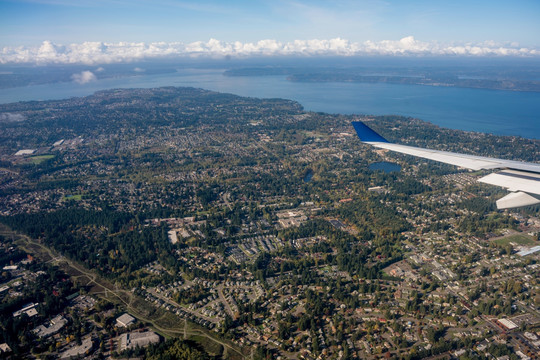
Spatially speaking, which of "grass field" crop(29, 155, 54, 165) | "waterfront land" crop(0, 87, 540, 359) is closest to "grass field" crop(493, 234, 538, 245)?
"waterfront land" crop(0, 87, 540, 359)

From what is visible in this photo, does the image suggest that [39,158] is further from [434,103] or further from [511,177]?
[434,103]

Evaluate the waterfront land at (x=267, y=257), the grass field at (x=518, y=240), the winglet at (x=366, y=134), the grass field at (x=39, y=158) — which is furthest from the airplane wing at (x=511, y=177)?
the grass field at (x=39, y=158)

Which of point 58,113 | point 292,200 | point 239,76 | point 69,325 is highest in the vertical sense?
point 239,76

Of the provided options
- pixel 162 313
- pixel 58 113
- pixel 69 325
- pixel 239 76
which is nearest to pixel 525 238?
pixel 162 313

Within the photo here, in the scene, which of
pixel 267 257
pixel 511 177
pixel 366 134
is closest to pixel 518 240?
pixel 267 257

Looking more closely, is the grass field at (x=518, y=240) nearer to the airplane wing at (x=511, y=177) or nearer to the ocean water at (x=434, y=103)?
the airplane wing at (x=511, y=177)

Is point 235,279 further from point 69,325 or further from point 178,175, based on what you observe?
point 178,175
